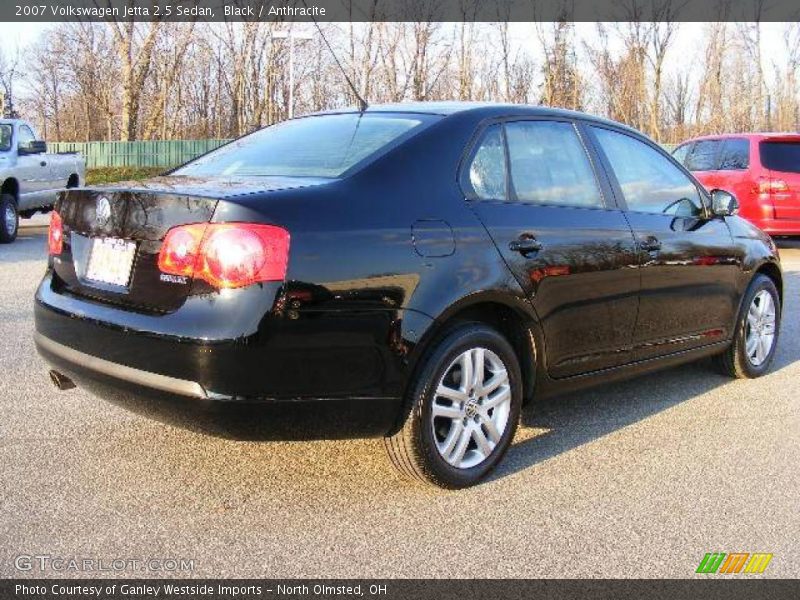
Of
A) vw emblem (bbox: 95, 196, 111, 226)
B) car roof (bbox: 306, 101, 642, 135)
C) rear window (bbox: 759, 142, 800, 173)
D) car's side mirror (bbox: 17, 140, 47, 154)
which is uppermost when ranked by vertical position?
car's side mirror (bbox: 17, 140, 47, 154)

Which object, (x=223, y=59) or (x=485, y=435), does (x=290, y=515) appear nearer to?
(x=485, y=435)

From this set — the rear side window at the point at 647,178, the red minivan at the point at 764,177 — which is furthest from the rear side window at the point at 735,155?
the rear side window at the point at 647,178

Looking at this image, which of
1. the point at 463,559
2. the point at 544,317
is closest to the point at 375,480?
the point at 463,559

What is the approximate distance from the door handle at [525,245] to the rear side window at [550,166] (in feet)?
0.69

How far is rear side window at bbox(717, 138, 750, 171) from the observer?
12.3 meters

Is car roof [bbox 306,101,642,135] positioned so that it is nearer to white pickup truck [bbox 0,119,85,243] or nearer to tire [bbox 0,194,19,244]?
white pickup truck [bbox 0,119,85,243]

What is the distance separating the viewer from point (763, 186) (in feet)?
39.3

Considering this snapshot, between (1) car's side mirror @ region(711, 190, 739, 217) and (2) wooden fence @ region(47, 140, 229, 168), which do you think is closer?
(1) car's side mirror @ region(711, 190, 739, 217)

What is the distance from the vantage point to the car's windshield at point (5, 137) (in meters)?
13.1

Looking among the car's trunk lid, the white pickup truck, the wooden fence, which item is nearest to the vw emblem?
the car's trunk lid

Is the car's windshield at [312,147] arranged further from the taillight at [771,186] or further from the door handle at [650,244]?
the taillight at [771,186]

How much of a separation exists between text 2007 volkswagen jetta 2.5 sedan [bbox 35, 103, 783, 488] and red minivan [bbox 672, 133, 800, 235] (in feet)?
27.0

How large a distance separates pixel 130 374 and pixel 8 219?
10700mm

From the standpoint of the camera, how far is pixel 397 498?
3.46 meters
